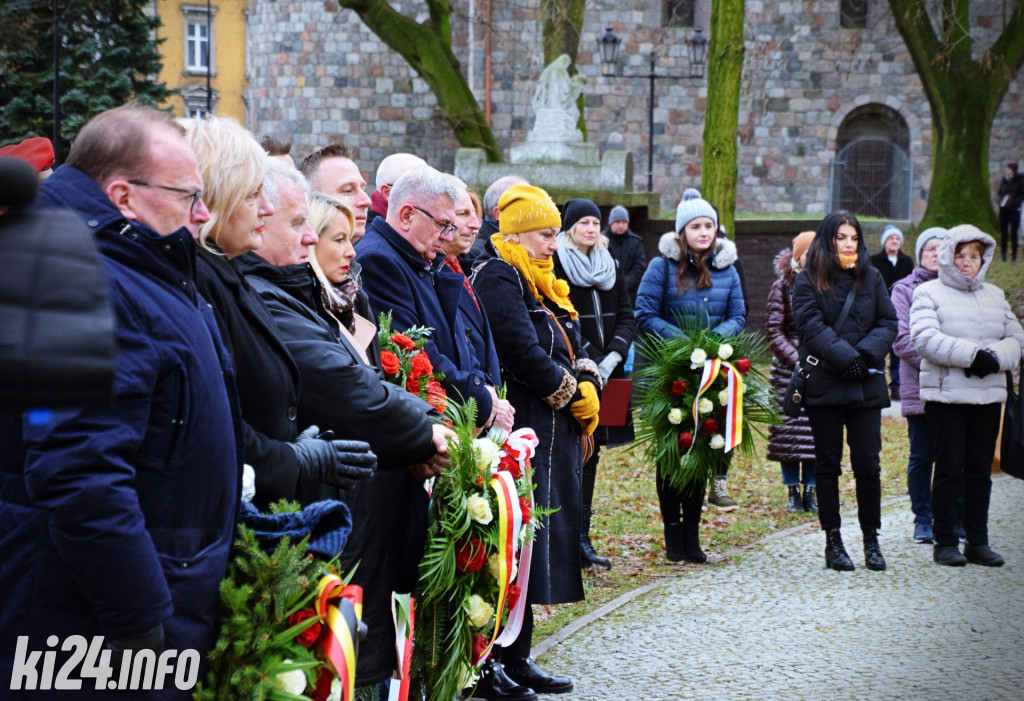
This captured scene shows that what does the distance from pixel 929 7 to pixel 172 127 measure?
98.7ft

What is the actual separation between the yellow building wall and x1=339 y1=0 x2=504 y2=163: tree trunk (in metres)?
16.0

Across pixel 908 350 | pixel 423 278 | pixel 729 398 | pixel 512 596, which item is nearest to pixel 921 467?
pixel 908 350

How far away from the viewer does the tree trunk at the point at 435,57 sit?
24.4 m

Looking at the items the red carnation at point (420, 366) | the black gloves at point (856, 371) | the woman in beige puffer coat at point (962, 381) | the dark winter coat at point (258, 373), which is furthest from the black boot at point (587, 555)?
the dark winter coat at point (258, 373)

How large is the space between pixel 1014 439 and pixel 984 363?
54 cm

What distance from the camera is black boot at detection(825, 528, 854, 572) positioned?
301 inches

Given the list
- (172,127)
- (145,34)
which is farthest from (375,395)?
(145,34)

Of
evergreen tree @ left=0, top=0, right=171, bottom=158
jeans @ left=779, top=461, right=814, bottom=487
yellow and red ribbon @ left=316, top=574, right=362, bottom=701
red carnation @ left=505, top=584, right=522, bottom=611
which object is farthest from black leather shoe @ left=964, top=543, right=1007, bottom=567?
evergreen tree @ left=0, top=0, right=171, bottom=158

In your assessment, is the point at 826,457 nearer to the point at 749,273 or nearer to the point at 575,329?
the point at 575,329

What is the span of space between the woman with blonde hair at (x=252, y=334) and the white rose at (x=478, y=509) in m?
0.68

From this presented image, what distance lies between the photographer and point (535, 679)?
17.7 ft

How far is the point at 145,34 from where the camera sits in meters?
21.8

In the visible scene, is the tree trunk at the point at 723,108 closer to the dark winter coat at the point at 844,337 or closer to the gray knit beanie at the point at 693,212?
the gray knit beanie at the point at 693,212

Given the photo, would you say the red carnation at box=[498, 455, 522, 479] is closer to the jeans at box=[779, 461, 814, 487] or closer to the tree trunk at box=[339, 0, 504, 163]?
the jeans at box=[779, 461, 814, 487]
